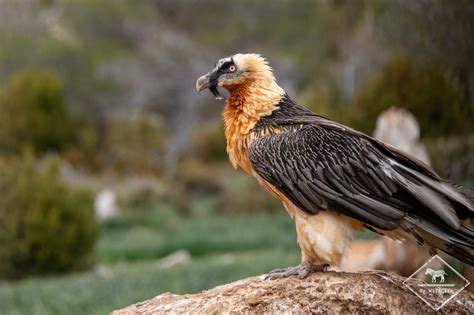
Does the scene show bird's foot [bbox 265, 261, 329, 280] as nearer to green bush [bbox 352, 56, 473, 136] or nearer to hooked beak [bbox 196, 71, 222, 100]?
hooked beak [bbox 196, 71, 222, 100]

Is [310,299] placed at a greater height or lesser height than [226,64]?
lesser

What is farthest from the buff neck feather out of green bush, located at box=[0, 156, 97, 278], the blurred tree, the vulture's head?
green bush, located at box=[0, 156, 97, 278]

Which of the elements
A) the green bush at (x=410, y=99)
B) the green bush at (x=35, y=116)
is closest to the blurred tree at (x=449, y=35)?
the green bush at (x=410, y=99)

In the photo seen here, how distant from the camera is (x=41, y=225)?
16328mm

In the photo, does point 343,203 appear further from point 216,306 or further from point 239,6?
point 239,6

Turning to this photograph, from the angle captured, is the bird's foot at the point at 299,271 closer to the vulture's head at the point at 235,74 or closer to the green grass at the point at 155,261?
the vulture's head at the point at 235,74

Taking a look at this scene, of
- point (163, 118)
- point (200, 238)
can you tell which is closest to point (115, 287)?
point (200, 238)

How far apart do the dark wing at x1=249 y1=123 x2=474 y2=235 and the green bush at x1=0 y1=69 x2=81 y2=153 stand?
35.4 m

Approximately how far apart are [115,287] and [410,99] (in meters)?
10.4

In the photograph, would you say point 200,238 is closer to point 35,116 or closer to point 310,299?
point 310,299

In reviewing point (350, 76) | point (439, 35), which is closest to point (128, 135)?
point (350, 76)

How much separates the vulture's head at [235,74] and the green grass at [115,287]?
5.64 meters

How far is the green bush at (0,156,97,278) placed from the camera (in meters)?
16.2

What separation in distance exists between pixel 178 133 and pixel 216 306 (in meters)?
52.9
